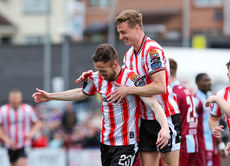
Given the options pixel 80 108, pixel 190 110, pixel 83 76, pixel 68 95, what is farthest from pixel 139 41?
pixel 80 108

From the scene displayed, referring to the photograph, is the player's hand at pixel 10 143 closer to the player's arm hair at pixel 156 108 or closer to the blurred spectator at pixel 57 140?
the blurred spectator at pixel 57 140

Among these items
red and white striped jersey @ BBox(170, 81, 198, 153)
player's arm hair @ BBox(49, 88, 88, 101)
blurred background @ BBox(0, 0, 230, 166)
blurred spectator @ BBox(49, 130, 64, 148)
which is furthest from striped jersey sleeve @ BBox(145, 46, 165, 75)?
blurred spectator @ BBox(49, 130, 64, 148)

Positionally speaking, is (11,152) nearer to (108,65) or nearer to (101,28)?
(108,65)

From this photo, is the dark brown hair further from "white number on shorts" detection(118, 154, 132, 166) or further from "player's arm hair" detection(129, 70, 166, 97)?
"white number on shorts" detection(118, 154, 132, 166)

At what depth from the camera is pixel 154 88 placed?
15.2ft

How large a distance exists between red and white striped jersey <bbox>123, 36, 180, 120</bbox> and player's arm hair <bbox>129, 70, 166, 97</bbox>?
81 millimetres

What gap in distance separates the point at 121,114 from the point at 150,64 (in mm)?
637

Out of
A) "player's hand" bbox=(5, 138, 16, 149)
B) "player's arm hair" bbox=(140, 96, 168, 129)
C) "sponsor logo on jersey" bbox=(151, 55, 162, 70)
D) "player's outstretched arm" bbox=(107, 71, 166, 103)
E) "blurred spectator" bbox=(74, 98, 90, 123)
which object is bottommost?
"player's hand" bbox=(5, 138, 16, 149)

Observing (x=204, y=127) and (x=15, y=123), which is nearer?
(x=204, y=127)

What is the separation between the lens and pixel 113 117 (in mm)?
4863

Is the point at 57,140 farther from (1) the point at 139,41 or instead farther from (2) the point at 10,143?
(1) the point at 139,41

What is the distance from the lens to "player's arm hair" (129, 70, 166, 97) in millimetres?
4629

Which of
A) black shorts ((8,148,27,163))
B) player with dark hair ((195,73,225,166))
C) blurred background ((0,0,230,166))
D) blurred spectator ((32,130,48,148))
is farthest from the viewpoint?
blurred background ((0,0,230,166))

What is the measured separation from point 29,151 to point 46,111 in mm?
4560
